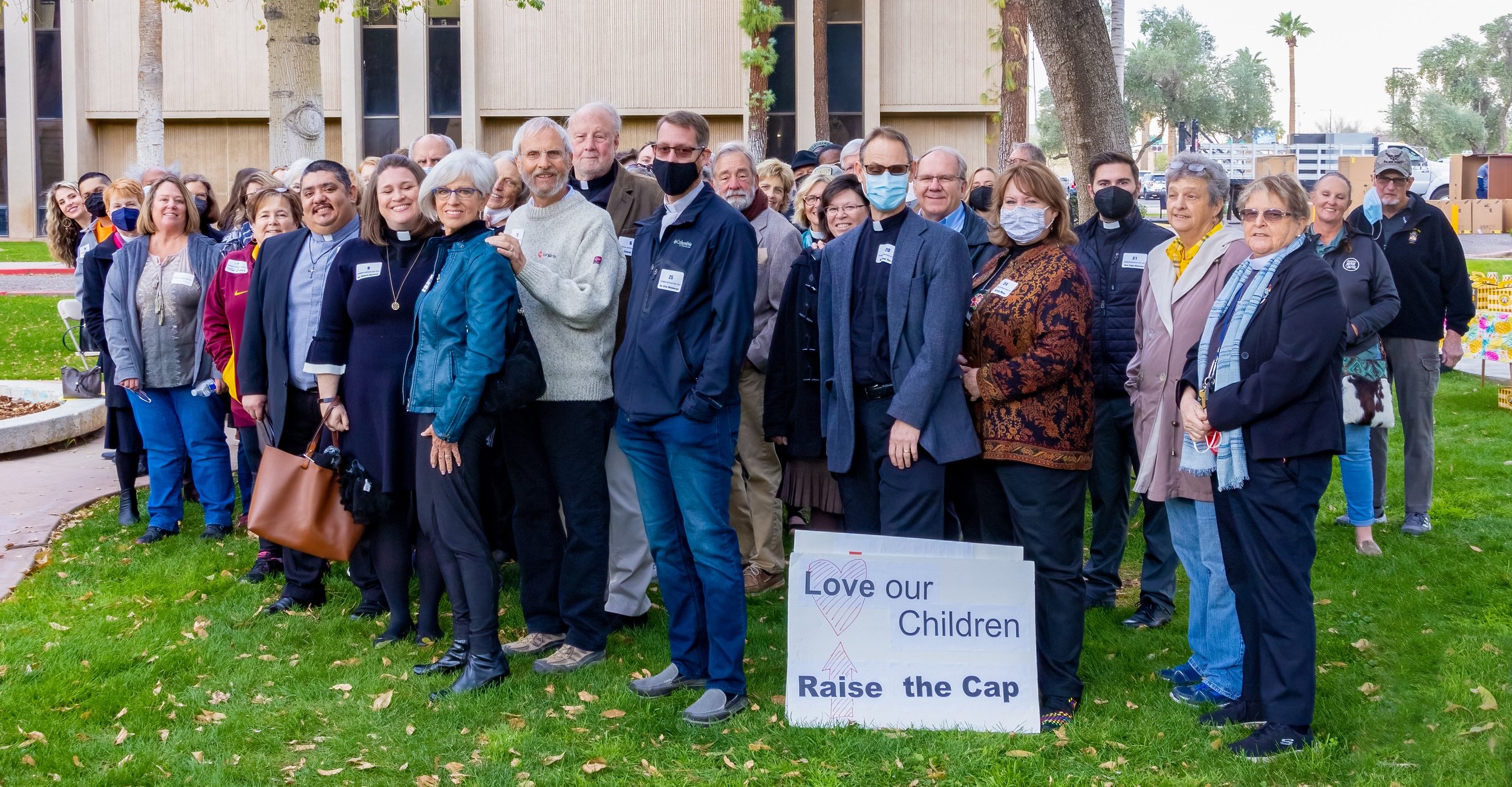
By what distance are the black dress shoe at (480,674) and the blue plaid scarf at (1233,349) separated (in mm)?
2826

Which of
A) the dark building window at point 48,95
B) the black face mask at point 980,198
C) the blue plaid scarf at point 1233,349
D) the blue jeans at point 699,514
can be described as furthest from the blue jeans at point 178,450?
the dark building window at point 48,95

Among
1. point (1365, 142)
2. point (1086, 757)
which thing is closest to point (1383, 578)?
point (1086, 757)

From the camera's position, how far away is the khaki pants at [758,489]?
22.9ft

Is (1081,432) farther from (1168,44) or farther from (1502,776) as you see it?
(1168,44)

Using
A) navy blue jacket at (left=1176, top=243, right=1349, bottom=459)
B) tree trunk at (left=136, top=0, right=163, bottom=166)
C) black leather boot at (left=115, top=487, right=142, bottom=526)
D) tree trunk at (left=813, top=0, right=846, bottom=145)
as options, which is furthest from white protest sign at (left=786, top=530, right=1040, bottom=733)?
tree trunk at (left=813, top=0, right=846, bottom=145)

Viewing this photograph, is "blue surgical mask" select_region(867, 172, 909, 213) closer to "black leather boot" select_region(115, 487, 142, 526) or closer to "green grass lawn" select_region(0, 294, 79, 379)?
"black leather boot" select_region(115, 487, 142, 526)

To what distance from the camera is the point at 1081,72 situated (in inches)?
372

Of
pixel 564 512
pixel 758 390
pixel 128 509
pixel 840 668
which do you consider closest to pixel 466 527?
pixel 564 512

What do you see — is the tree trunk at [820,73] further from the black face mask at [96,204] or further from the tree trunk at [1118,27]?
the black face mask at [96,204]

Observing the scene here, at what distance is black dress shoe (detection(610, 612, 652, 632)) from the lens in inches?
245

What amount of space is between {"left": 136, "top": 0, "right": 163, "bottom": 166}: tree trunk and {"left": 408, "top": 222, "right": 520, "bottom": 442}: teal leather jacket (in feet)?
52.2

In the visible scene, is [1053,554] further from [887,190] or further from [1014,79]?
[1014,79]

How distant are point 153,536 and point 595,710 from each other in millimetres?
4037

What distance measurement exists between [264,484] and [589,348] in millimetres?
1567
